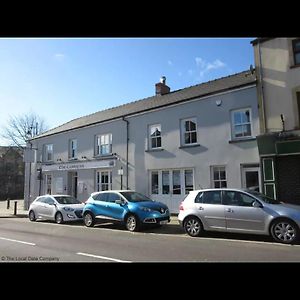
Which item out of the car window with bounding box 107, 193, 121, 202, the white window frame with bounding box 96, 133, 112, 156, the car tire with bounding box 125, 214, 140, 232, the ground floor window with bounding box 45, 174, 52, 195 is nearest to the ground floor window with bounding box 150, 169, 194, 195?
the white window frame with bounding box 96, 133, 112, 156

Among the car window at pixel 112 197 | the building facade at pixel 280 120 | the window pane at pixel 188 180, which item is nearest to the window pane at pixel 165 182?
the window pane at pixel 188 180

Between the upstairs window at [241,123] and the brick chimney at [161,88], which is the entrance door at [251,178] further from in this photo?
the brick chimney at [161,88]

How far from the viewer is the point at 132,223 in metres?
13.9

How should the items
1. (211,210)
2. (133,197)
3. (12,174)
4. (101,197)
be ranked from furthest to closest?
1. (12,174)
2. (101,197)
3. (133,197)
4. (211,210)

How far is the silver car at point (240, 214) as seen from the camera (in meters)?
10.2

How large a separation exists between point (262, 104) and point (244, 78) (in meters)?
2.46

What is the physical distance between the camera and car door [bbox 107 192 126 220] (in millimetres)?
14406

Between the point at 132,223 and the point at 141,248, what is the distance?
4.25 m

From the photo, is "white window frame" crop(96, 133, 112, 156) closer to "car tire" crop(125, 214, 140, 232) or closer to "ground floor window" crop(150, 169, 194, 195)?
"ground floor window" crop(150, 169, 194, 195)

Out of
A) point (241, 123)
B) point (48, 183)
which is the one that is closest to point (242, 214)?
point (241, 123)

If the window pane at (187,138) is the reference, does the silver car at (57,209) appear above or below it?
below

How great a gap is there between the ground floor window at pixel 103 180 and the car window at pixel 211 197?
444 inches

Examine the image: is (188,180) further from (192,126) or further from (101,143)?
(101,143)
